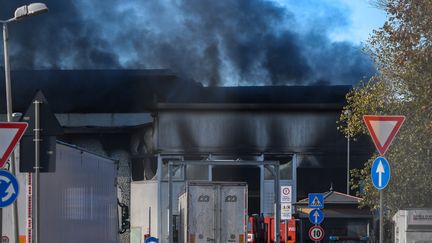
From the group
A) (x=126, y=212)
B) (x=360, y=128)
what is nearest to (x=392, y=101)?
(x=360, y=128)

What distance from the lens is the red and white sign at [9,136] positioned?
1210cm

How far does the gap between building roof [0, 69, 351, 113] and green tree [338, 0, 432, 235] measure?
22.9 metres

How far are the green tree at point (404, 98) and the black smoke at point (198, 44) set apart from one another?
20.4m

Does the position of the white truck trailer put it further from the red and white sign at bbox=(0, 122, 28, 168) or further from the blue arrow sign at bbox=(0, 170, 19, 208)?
the red and white sign at bbox=(0, 122, 28, 168)

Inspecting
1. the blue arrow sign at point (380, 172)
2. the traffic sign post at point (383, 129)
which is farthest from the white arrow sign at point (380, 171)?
the traffic sign post at point (383, 129)

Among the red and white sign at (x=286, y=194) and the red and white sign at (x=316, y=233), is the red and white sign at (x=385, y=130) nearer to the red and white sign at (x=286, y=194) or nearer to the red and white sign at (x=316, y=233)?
the red and white sign at (x=316, y=233)

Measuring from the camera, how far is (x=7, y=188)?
41.7 ft

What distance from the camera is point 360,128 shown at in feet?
77.7

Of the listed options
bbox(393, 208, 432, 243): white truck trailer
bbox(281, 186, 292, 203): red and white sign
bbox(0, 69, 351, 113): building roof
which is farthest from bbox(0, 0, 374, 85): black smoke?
bbox(393, 208, 432, 243): white truck trailer

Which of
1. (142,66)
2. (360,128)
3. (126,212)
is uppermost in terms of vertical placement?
(142,66)

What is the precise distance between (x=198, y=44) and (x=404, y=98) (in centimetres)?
2383

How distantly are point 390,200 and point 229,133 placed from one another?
28.2 m

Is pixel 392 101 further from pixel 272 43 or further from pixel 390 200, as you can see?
pixel 272 43

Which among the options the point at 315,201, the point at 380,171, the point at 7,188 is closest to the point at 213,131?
the point at 315,201
